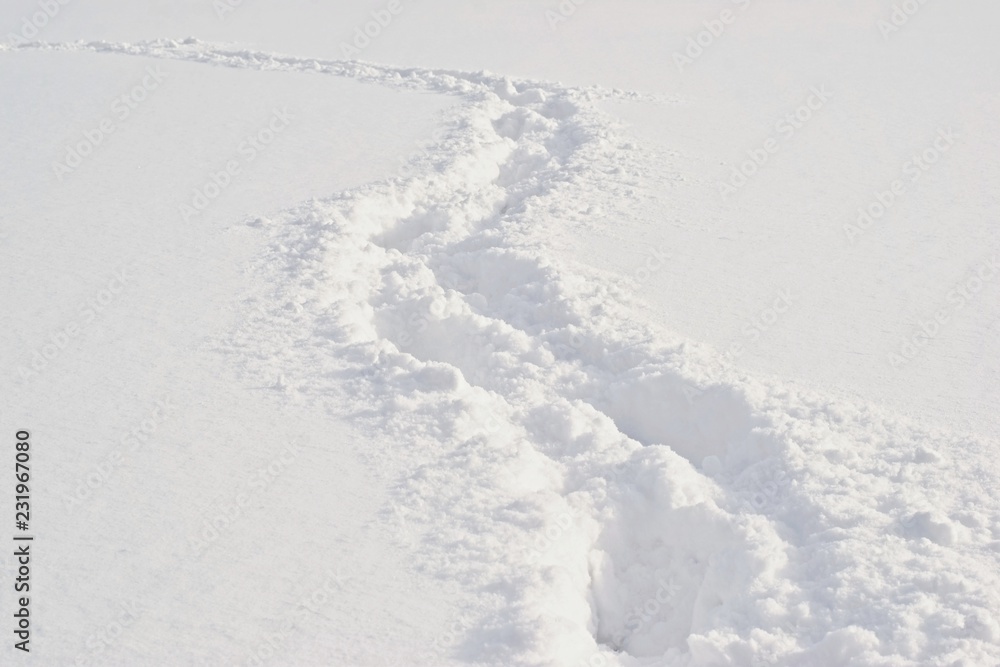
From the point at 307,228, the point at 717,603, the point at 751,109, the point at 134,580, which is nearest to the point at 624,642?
the point at 717,603

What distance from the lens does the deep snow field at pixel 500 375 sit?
2980 mm

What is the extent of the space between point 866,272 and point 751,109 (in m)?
3.31

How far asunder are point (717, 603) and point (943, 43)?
30.0 ft

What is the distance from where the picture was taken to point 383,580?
3.06 meters

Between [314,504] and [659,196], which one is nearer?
[314,504]

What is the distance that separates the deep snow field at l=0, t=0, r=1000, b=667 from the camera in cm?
298

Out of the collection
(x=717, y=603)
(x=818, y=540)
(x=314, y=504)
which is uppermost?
(x=818, y=540)

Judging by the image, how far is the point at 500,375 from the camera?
4305 mm

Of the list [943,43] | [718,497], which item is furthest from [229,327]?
[943,43]

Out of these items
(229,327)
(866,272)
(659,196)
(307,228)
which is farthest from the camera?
(659,196)

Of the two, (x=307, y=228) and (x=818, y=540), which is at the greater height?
(x=818, y=540)

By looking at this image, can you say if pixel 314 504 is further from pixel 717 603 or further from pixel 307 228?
pixel 307 228

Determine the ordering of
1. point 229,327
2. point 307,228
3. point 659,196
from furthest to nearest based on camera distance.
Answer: point 659,196 → point 307,228 → point 229,327

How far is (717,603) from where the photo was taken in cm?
324
